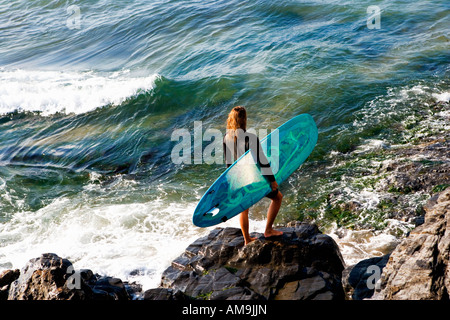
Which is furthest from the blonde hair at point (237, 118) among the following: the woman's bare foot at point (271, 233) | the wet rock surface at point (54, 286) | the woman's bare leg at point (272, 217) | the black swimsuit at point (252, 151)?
the wet rock surface at point (54, 286)

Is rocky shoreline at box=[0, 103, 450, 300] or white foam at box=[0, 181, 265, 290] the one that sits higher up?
rocky shoreline at box=[0, 103, 450, 300]

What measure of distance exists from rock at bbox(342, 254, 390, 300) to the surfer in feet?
3.31

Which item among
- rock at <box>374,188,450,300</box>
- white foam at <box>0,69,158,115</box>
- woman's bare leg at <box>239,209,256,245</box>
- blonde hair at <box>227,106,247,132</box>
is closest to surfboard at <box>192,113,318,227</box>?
woman's bare leg at <box>239,209,256,245</box>

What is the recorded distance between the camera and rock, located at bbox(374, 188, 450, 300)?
376 centimetres

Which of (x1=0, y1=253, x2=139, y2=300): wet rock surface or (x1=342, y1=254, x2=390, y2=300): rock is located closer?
(x1=342, y1=254, x2=390, y2=300): rock

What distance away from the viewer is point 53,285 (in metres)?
4.67

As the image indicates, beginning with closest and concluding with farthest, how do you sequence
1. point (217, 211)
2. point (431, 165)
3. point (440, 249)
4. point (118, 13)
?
point (440, 249)
point (217, 211)
point (431, 165)
point (118, 13)

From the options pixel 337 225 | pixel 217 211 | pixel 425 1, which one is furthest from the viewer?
pixel 425 1

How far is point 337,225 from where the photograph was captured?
21.7 feet

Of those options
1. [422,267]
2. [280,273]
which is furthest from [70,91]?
[422,267]

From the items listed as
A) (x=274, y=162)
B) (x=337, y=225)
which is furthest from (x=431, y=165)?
(x=274, y=162)

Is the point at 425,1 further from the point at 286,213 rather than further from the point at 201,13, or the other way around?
the point at 286,213

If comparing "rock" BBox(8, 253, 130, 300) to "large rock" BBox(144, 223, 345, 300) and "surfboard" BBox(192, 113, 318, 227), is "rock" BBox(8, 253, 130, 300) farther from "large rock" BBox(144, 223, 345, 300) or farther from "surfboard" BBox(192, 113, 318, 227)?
"surfboard" BBox(192, 113, 318, 227)

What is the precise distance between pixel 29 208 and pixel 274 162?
224 inches
